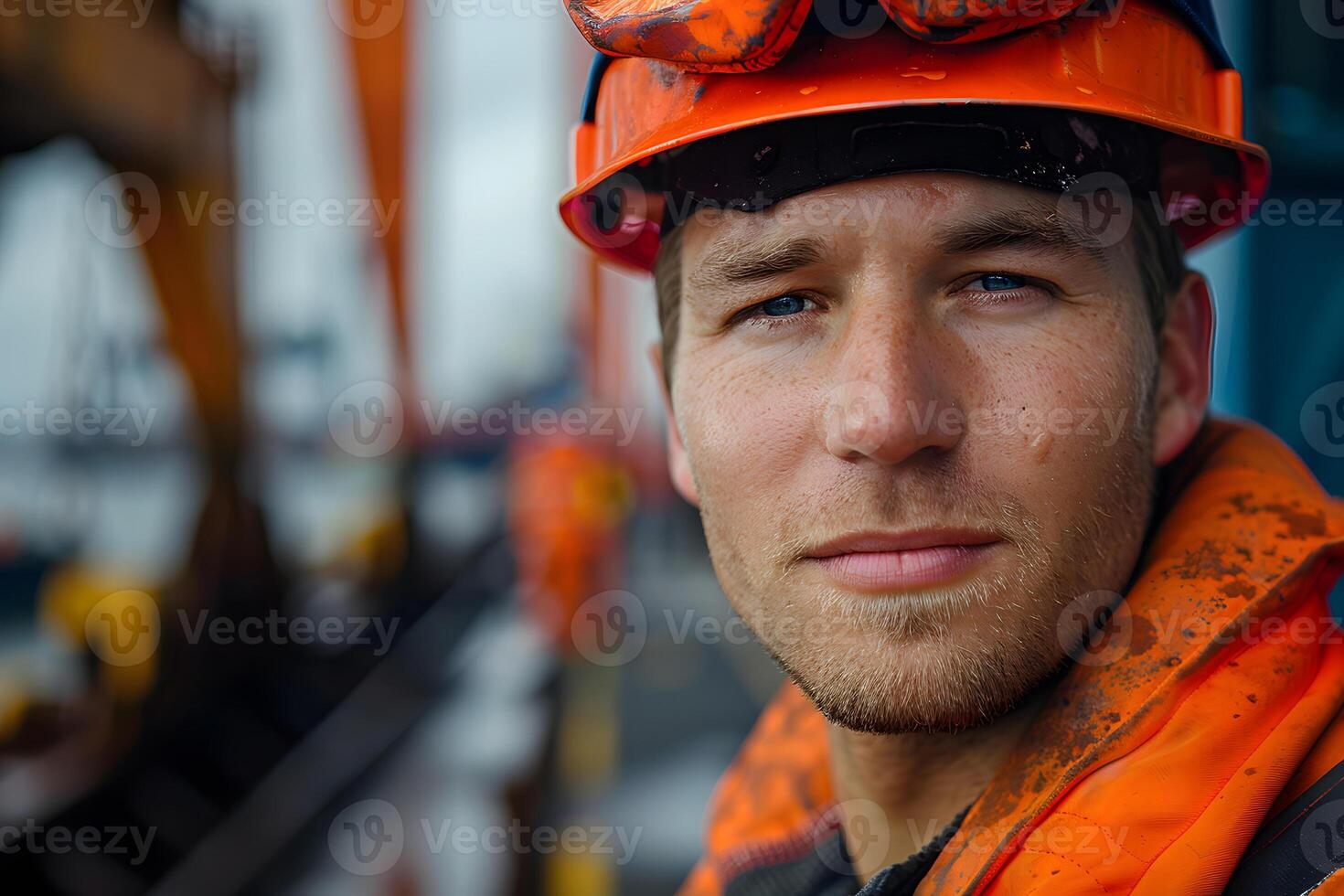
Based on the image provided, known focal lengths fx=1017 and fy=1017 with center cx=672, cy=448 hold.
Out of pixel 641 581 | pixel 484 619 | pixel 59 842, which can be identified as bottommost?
pixel 641 581

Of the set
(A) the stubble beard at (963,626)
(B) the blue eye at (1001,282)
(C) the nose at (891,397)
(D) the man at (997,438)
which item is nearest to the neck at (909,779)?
(D) the man at (997,438)

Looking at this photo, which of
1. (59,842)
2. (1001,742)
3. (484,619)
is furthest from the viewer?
(484,619)

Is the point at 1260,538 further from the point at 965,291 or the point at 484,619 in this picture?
the point at 484,619

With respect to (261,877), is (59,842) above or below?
above

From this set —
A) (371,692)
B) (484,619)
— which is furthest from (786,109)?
(484,619)

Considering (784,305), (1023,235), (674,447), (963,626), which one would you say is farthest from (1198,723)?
(674,447)

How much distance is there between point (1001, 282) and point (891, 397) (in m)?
0.26

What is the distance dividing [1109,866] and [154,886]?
509cm

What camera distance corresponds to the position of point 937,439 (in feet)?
4.10

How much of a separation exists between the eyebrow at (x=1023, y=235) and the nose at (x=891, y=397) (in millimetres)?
122

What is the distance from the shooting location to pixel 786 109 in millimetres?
1328

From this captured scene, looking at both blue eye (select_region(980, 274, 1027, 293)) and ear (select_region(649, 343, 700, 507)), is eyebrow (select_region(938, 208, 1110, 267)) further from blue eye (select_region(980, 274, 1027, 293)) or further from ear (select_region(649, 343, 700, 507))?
ear (select_region(649, 343, 700, 507))

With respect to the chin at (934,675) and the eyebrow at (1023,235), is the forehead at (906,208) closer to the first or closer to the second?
the eyebrow at (1023,235)

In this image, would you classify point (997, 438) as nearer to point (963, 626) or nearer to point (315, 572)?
point (963, 626)
